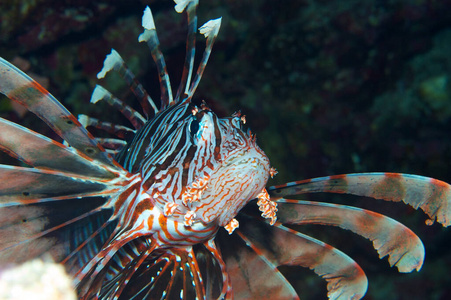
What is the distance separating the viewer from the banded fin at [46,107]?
1.57 metres

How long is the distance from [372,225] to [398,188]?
31 cm

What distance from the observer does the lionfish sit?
5.75 feet

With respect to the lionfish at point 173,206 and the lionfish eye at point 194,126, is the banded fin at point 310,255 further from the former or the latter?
the lionfish eye at point 194,126

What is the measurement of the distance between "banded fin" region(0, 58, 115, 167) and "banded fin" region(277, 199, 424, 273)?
131cm

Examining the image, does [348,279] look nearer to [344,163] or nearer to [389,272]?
[344,163]

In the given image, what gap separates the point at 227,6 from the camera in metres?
4.74

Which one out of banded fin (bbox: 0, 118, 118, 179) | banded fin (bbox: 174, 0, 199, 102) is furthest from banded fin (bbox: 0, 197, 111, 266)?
banded fin (bbox: 174, 0, 199, 102)

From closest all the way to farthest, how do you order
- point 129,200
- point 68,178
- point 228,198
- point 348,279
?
1. point 228,198
2. point 68,178
3. point 129,200
4. point 348,279

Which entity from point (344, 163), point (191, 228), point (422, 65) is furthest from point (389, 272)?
point (191, 228)

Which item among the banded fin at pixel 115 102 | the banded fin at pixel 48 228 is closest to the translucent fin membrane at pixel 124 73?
the banded fin at pixel 115 102

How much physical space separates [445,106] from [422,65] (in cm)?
69

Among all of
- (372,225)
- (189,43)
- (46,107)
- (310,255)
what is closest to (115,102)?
(189,43)

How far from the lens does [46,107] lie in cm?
169

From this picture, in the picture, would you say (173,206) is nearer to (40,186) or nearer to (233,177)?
(233,177)
